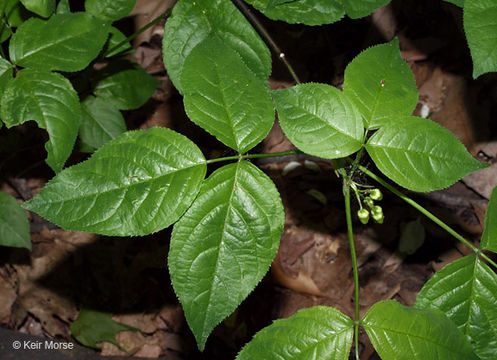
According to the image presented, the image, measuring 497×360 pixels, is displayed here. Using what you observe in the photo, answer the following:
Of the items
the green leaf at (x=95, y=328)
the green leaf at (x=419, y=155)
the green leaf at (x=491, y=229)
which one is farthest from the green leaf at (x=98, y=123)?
the green leaf at (x=491, y=229)

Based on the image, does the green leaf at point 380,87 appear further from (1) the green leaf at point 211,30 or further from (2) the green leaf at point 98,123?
(2) the green leaf at point 98,123

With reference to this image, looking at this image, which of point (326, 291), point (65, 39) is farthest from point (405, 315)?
point (65, 39)

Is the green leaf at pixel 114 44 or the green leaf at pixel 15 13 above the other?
the green leaf at pixel 15 13

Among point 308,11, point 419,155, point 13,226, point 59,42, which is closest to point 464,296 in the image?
point 419,155

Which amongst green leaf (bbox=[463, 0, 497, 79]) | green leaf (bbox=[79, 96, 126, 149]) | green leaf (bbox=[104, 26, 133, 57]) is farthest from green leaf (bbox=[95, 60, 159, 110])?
green leaf (bbox=[463, 0, 497, 79])

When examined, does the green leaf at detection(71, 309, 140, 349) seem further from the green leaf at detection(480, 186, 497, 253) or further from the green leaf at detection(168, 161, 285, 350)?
the green leaf at detection(480, 186, 497, 253)

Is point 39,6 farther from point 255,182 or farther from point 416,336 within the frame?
point 416,336

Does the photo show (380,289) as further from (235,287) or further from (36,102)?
(36,102)
